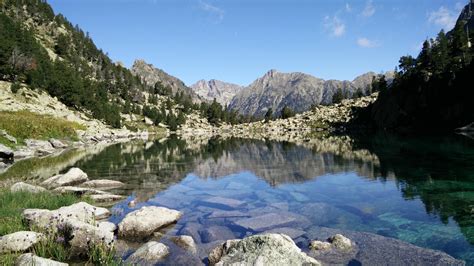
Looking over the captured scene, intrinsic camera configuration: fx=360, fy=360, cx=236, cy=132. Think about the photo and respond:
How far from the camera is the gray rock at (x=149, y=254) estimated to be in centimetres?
1371

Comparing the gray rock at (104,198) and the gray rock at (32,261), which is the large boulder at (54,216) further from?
the gray rock at (104,198)

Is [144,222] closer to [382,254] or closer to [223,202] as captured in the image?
[223,202]

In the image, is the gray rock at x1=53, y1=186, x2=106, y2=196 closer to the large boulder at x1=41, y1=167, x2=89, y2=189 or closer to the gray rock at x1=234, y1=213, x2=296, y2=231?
the large boulder at x1=41, y1=167, x2=89, y2=189

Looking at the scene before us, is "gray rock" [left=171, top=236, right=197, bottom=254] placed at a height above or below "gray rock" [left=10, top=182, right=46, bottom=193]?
below

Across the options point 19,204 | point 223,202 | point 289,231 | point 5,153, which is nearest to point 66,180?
point 19,204

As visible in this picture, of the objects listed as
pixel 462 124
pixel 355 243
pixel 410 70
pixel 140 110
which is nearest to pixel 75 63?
pixel 140 110

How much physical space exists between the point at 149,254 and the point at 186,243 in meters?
2.22

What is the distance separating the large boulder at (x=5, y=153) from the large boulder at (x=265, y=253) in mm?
42515

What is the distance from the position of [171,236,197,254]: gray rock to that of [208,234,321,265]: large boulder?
3.22 metres

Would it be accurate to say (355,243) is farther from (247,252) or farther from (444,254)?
(247,252)

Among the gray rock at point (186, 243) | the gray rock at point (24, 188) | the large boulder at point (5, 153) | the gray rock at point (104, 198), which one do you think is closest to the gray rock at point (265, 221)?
the gray rock at point (186, 243)

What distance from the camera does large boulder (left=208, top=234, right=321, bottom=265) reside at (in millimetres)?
11445

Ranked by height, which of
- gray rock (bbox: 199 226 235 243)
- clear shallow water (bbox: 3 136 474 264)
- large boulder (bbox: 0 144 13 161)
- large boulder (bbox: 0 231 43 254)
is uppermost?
large boulder (bbox: 0 144 13 161)

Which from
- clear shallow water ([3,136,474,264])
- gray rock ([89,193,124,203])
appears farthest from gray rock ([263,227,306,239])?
gray rock ([89,193,124,203])
